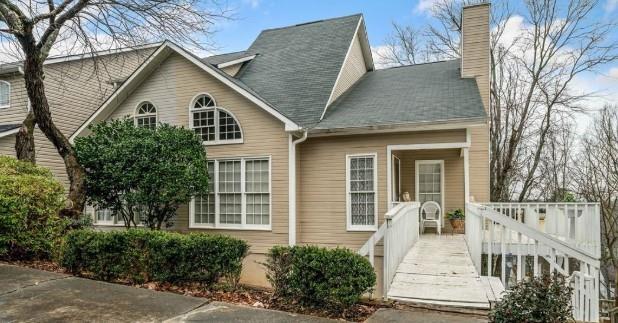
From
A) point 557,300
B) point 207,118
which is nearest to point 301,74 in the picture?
point 207,118

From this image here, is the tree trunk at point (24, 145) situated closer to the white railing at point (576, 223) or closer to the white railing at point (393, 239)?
the white railing at point (393, 239)

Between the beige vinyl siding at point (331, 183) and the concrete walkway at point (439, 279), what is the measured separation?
2.12 meters

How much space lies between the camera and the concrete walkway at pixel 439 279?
584 cm

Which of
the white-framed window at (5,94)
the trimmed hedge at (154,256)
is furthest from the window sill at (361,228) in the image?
the white-framed window at (5,94)

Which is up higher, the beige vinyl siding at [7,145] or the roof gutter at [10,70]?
the roof gutter at [10,70]

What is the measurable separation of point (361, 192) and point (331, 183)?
2.84 feet

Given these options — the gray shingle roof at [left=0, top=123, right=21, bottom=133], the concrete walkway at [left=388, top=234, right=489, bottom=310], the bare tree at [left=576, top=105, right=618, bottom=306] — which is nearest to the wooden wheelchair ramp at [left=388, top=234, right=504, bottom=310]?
the concrete walkway at [left=388, top=234, right=489, bottom=310]

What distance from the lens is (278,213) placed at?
11.1 m

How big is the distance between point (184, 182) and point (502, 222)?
7421mm

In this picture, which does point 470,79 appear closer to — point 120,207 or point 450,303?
point 450,303

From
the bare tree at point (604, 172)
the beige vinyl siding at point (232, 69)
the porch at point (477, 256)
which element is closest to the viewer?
the porch at point (477, 256)

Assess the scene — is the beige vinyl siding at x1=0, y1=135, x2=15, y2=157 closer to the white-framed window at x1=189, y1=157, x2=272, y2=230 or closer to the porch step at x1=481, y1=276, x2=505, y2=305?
the white-framed window at x1=189, y1=157, x2=272, y2=230

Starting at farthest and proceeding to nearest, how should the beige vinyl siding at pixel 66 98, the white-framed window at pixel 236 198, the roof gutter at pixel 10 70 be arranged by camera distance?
1. the roof gutter at pixel 10 70
2. the beige vinyl siding at pixel 66 98
3. the white-framed window at pixel 236 198

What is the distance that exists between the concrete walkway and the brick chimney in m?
6.55
